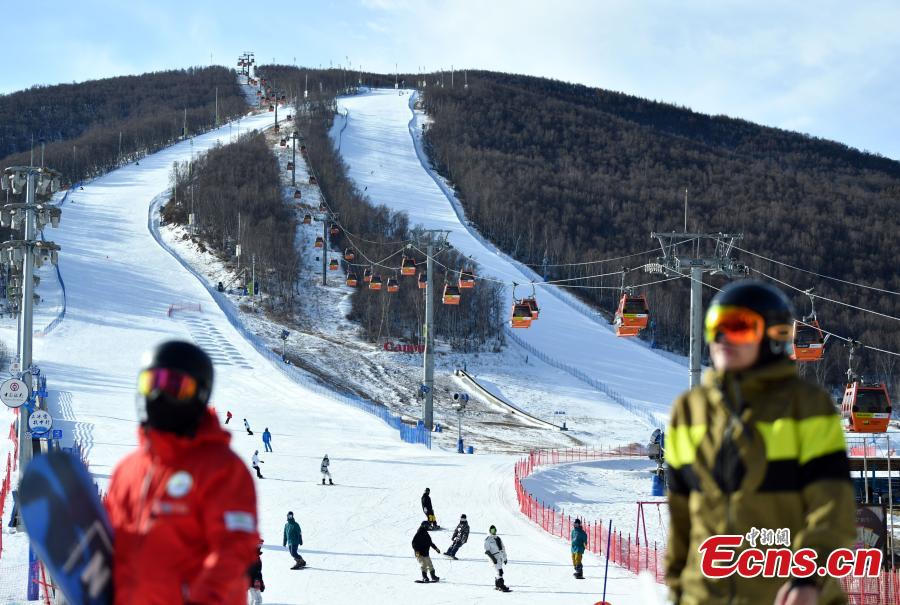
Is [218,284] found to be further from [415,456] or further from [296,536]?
[296,536]

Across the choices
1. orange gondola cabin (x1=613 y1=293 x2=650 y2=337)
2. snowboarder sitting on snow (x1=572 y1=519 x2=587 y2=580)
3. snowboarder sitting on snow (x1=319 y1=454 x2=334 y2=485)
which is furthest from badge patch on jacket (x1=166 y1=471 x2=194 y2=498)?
orange gondola cabin (x1=613 y1=293 x2=650 y2=337)

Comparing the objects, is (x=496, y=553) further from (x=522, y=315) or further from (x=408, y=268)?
(x=408, y=268)

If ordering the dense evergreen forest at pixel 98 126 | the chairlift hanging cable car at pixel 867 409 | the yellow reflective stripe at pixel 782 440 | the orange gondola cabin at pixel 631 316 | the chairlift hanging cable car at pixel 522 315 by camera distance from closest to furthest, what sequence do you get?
the yellow reflective stripe at pixel 782 440, the chairlift hanging cable car at pixel 867 409, the orange gondola cabin at pixel 631 316, the chairlift hanging cable car at pixel 522 315, the dense evergreen forest at pixel 98 126

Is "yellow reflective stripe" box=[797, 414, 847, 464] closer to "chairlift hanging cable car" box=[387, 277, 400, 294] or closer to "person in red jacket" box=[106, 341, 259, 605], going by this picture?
"person in red jacket" box=[106, 341, 259, 605]

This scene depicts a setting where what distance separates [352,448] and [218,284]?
38076mm

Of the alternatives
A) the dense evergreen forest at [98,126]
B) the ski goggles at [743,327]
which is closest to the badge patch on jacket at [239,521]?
the ski goggles at [743,327]

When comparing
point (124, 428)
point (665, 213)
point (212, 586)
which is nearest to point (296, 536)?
point (212, 586)

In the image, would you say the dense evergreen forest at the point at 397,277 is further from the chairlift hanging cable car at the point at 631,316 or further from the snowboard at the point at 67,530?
the snowboard at the point at 67,530

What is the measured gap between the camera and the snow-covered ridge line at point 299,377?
111ft

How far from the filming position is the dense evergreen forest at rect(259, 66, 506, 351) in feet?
211

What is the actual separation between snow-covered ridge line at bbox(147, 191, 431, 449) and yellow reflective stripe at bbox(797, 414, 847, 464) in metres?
29.5

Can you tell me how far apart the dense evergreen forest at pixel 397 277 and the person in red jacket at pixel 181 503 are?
3985 centimetres

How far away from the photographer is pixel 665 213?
122 meters

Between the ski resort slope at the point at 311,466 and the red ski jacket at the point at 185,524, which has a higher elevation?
the red ski jacket at the point at 185,524
